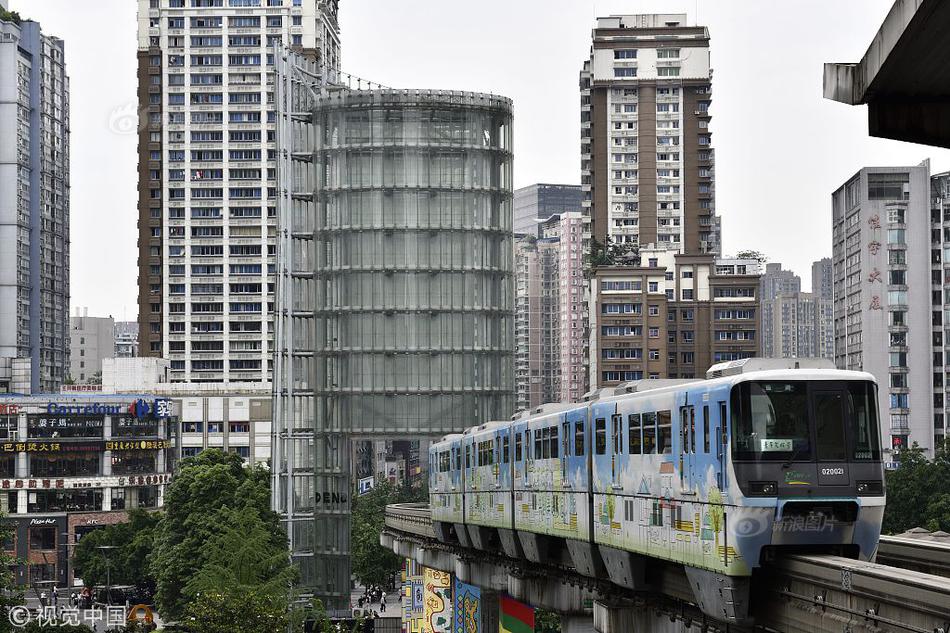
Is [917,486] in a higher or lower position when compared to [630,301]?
lower

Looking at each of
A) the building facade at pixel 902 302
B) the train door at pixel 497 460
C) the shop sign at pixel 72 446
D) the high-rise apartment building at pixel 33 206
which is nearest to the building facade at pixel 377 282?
the train door at pixel 497 460

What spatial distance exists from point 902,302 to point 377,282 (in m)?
57.4

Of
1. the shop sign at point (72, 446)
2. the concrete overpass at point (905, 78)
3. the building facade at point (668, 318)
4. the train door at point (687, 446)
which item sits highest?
the building facade at point (668, 318)

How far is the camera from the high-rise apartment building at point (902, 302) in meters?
127

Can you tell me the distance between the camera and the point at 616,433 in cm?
3105

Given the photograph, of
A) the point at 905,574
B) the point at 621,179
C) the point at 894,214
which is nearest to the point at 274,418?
the point at 894,214

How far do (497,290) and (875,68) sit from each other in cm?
7533

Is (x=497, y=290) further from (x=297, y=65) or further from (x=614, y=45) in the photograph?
(x=614, y=45)

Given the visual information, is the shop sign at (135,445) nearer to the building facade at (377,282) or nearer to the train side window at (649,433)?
the building facade at (377,282)

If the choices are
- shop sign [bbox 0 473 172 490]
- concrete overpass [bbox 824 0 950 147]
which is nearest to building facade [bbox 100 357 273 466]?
shop sign [bbox 0 473 172 490]

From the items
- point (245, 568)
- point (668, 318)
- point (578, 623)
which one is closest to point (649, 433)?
point (578, 623)

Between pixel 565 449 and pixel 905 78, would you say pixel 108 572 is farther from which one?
pixel 905 78

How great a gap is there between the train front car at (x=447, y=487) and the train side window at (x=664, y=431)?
29646mm

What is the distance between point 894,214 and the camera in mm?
127562
